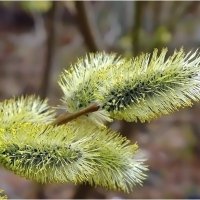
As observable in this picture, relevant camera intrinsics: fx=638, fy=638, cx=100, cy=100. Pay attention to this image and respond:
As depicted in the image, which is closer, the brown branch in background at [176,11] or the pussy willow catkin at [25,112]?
the pussy willow catkin at [25,112]

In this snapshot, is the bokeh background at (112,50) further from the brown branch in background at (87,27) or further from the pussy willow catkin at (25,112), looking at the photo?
the pussy willow catkin at (25,112)

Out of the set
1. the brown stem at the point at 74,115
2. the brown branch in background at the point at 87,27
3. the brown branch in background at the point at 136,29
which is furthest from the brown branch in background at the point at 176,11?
the brown stem at the point at 74,115

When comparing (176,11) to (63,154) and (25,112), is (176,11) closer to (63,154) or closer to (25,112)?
(25,112)

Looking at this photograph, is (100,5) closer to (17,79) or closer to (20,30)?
(17,79)

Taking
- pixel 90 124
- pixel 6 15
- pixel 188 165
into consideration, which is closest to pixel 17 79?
pixel 6 15

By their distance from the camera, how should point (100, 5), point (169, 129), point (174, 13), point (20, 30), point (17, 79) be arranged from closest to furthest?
point (174, 13)
point (100, 5)
point (169, 129)
point (17, 79)
point (20, 30)

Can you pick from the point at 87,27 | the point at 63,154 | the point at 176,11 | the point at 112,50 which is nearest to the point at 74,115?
the point at 63,154
